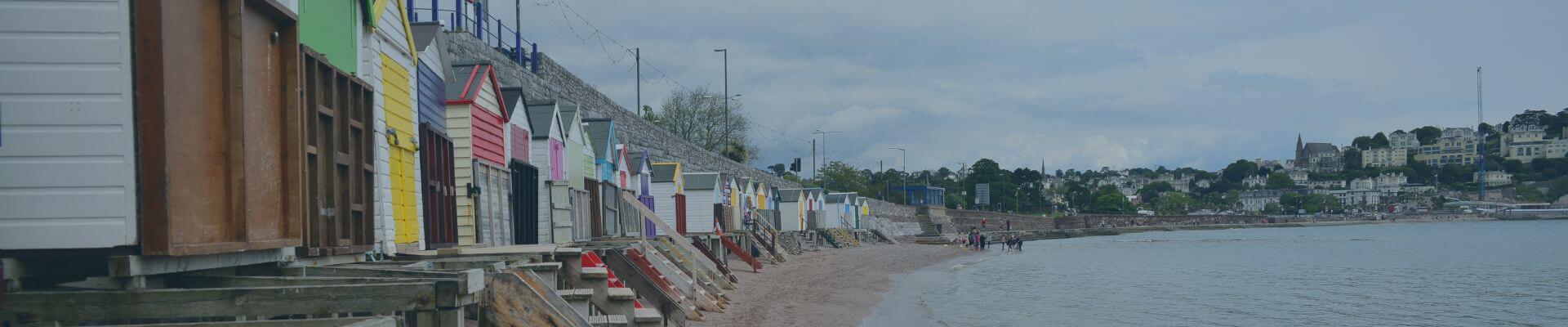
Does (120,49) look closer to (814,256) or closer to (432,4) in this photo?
(432,4)

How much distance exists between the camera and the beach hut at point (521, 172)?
1691cm

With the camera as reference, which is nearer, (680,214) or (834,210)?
(680,214)

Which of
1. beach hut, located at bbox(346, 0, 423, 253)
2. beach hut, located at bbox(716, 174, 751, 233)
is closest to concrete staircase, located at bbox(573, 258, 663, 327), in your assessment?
beach hut, located at bbox(346, 0, 423, 253)

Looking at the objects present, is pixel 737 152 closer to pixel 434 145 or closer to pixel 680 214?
pixel 680 214

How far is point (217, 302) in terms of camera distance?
18.8 feet

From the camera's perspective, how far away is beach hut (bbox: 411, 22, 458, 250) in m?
12.5

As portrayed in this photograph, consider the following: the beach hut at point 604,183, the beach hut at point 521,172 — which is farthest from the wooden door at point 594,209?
the beach hut at point 521,172

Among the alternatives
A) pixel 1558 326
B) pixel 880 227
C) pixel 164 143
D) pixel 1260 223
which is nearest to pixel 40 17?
pixel 164 143

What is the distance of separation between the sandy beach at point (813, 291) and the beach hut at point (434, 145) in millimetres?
6308

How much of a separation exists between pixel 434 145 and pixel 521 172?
4420mm

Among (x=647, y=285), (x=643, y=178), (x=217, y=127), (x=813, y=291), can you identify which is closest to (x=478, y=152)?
(x=647, y=285)

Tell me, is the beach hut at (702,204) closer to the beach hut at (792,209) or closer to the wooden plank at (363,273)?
the beach hut at (792,209)

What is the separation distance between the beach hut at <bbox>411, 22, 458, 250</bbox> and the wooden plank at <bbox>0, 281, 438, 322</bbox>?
6.25 metres

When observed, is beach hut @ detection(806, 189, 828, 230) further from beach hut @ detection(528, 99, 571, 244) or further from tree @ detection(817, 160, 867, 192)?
tree @ detection(817, 160, 867, 192)
